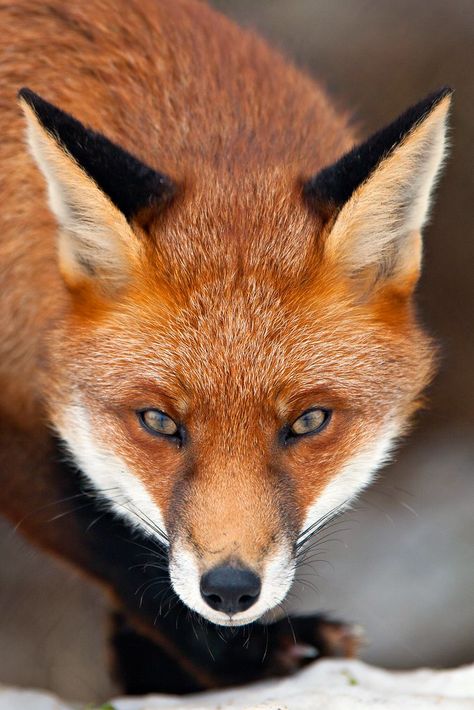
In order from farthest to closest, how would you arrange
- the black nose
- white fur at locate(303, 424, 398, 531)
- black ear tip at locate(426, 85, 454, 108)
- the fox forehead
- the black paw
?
the black paw, white fur at locate(303, 424, 398, 531), the fox forehead, black ear tip at locate(426, 85, 454, 108), the black nose

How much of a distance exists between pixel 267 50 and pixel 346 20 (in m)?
2.62

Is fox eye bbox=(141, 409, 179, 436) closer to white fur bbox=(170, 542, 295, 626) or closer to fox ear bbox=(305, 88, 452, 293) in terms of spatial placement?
white fur bbox=(170, 542, 295, 626)

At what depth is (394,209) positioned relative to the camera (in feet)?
9.79

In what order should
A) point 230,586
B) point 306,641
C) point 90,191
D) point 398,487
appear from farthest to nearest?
1. point 398,487
2. point 306,641
3. point 90,191
4. point 230,586

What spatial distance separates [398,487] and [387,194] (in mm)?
3888

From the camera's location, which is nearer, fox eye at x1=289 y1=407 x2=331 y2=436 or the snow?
fox eye at x1=289 y1=407 x2=331 y2=436

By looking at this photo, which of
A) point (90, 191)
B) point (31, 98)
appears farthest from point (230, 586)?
point (31, 98)

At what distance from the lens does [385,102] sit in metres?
6.35

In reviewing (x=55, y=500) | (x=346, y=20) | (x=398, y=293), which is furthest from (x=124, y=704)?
(x=346, y=20)

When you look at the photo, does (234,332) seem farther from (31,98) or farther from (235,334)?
(31,98)

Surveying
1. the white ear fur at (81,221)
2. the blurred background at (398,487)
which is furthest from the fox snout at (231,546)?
the blurred background at (398,487)

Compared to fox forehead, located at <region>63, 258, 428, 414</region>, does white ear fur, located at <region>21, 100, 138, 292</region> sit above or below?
above

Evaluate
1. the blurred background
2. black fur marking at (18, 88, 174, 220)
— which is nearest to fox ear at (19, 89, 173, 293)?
black fur marking at (18, 88, 174, 220)

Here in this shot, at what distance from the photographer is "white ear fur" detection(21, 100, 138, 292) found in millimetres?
2748
